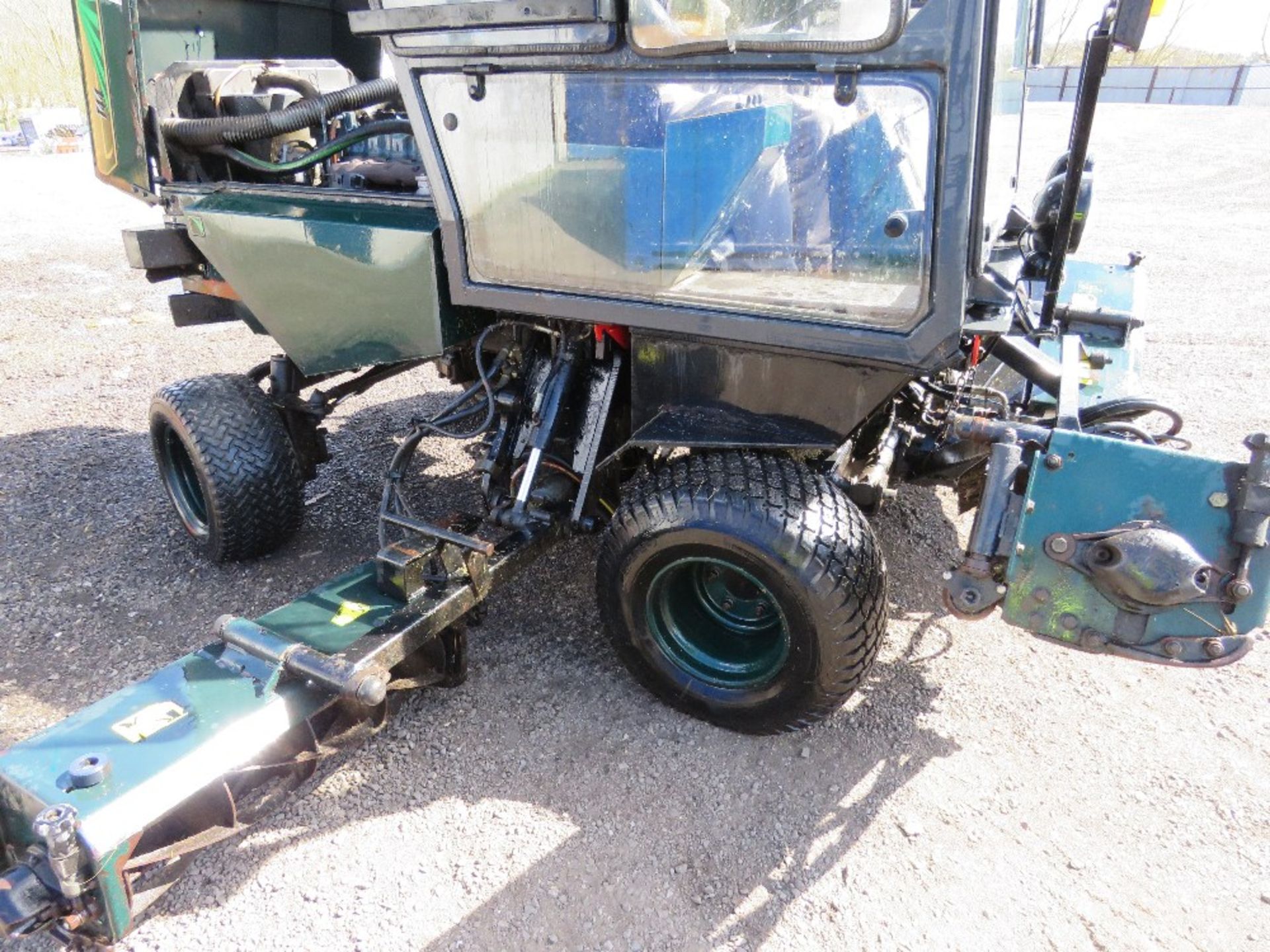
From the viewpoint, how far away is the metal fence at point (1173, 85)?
2358 cm

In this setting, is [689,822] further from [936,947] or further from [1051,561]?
[1051,561]

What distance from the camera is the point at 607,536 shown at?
2.62 metres

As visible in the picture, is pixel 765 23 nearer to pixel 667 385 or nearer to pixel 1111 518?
pixel 667 385

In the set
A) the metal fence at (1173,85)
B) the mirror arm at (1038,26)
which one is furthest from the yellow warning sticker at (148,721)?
the metal fence at (1173,85)

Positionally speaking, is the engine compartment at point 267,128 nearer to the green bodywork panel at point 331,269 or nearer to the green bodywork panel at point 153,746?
the green bodywork panel at point 331,269

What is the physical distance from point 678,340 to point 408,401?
9.79 feet

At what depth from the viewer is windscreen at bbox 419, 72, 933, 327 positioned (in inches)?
81.2

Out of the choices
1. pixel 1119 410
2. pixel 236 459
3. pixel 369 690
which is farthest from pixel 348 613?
pixel 1119 410

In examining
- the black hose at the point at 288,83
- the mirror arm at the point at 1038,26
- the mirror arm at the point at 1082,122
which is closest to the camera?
the mirror arm at the point at 1082,122

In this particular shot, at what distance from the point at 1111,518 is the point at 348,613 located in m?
1.91

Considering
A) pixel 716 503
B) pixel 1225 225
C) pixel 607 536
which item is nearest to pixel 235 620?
pixel 607 536

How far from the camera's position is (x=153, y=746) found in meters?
2.07

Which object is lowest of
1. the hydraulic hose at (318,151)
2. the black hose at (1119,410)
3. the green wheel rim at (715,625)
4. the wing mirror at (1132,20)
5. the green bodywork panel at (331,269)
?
the green wheel rim at (715,625)

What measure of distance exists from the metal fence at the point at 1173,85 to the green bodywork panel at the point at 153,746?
2506 centimetres
